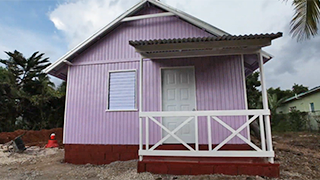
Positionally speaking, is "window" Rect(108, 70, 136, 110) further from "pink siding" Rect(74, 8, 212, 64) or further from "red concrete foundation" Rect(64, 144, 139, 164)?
"red concrete foundation" Rect(64, 144, 139, 164)

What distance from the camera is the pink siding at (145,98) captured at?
507cm

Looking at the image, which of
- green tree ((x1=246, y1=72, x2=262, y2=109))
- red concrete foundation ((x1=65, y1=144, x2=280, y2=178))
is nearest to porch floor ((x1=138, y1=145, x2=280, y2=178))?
red concrete foundation ((x1=65, y1=144, x2=280, y2=178))

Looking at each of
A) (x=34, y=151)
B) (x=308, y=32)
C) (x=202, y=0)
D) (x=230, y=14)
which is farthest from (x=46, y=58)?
(x=308, y=32)

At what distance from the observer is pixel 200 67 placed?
5.36 m

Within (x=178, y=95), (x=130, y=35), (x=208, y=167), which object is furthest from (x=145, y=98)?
(x=208, y=167)

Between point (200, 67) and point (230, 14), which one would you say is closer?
point (200, 67)

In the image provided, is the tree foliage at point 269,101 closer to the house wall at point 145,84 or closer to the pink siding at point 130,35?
the house wall at point 145,84

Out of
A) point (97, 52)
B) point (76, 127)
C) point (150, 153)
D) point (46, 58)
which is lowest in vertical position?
point (150, 153)

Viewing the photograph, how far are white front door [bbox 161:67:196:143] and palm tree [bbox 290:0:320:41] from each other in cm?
321

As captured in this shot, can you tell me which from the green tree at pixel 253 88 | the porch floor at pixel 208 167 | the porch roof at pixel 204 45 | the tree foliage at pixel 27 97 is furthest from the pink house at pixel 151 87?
the green tree at pixel 253 88

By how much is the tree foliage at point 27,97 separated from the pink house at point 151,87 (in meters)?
8.53

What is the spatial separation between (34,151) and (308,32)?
10.9 m

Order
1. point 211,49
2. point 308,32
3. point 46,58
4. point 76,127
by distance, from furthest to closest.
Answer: point 46,58 < point 76,127 < point 308,32 < point 211,49

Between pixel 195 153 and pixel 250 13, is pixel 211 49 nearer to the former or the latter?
pixel 195 153
